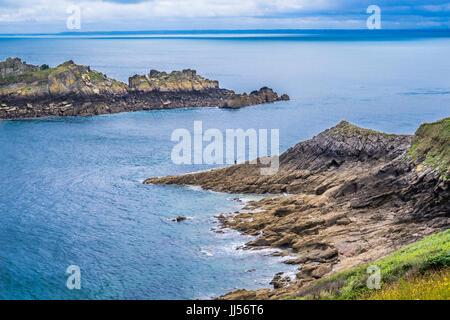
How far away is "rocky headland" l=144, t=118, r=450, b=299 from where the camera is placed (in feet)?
130

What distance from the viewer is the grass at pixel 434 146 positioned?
44.7m

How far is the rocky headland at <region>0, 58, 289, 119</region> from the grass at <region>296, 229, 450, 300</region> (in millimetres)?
94171

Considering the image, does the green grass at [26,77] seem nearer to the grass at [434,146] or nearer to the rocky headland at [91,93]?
the rocky headland at [91,93]

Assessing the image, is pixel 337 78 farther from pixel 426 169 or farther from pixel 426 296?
pixel 426 296

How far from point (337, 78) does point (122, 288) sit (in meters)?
165

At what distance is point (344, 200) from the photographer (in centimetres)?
4966

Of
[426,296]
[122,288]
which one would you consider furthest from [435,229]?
[122,288]

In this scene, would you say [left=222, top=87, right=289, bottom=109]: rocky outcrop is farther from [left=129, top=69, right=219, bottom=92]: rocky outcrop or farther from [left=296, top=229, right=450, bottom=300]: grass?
[left=296, top=229, right=450, bottom=300]: grass

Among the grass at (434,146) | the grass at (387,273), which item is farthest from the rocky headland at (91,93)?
the grass at (387,273)

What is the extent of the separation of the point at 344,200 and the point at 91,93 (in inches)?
3274

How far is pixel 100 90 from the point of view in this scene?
123562 millimetres

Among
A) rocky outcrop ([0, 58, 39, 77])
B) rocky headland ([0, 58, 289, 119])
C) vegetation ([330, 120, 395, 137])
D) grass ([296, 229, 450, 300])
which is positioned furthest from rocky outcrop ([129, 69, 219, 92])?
grass ([296, 229, 450, 300])

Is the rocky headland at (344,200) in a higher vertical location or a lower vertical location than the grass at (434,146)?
lower

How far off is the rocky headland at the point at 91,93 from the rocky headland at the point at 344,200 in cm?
6255
